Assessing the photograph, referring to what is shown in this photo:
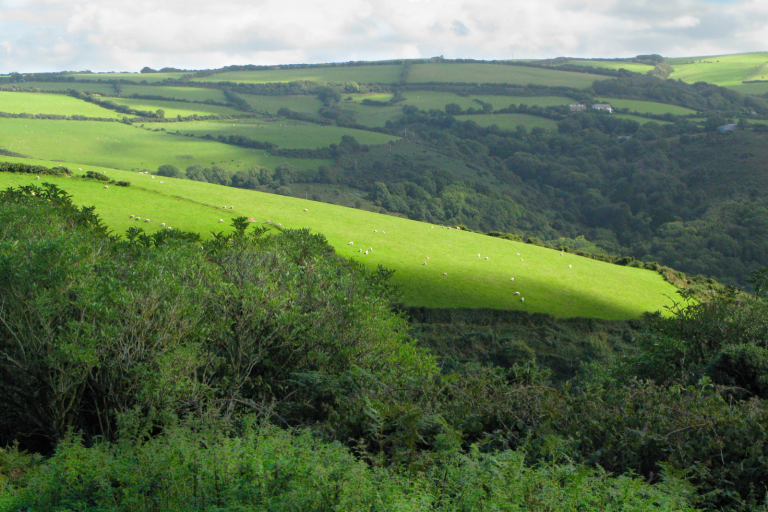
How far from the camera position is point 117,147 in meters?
94.8

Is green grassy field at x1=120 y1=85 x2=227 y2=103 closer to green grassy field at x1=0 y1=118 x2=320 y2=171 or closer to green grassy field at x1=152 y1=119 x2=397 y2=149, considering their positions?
green grassy field at x1=152 y1=119 x2=397 y2=149

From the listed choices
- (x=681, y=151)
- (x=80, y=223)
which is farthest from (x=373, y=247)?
(x=681, y=151)

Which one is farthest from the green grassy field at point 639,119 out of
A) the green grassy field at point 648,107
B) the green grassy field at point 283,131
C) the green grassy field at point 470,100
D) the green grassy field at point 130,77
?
the green grassy field at point 130,77

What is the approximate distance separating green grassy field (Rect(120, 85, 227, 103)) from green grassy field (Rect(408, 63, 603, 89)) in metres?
67.1

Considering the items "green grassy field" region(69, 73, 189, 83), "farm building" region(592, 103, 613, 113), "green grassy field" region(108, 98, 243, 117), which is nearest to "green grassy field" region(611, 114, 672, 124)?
"farm building" region(592, 103, 613, 113)

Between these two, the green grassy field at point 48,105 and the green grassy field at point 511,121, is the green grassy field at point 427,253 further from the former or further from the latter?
the green grassy field at point 511,121

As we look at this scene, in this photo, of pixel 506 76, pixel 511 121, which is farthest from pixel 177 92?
pixel 506 76

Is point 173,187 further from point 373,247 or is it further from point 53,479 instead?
point 53,479

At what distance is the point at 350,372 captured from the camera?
1241 centimetres

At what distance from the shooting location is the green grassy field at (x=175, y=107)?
128 m

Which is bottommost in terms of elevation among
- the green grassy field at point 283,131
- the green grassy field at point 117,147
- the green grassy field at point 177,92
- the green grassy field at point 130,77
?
the green grassy field at point 117,147

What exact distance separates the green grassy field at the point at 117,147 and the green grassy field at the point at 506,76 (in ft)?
310

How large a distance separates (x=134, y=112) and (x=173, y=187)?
82.1 m

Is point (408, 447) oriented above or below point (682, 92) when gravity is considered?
below
